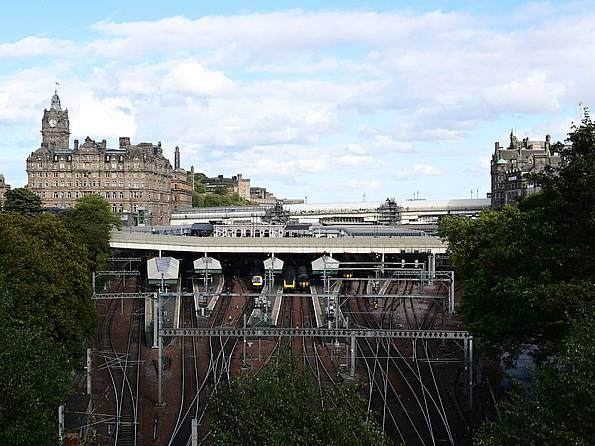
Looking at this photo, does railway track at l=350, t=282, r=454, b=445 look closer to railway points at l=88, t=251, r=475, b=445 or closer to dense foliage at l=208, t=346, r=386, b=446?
railway points at l=88, t=251, r=475, b=445

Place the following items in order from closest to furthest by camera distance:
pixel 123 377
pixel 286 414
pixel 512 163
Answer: pixel 286 414 → pixel 123 377 → pixel 512 163

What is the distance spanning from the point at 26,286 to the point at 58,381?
10812 millimetres

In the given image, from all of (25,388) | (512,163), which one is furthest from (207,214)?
(25,388)

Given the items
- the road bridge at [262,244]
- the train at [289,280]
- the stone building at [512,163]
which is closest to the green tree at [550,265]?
the train at [289,280]

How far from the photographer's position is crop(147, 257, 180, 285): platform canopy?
61.6 meters

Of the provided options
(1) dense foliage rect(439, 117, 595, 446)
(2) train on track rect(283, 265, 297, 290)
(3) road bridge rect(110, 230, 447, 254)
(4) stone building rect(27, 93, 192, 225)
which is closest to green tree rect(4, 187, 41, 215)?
(3) road bridge rect(110, 230, 447, 254)

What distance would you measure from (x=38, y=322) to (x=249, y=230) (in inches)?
2779

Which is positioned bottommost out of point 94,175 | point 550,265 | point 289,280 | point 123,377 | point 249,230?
point 123,377

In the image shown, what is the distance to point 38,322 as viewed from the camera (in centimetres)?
3494

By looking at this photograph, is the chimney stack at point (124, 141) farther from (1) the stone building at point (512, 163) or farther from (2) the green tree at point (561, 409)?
(2) the green tree at point (561, 409)

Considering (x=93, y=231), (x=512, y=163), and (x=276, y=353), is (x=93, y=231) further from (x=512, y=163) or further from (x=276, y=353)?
(x=512, y=163)

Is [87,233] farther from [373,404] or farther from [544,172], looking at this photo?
[544,172]

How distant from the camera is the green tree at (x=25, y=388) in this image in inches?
914

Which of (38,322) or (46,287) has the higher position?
(46,287)
